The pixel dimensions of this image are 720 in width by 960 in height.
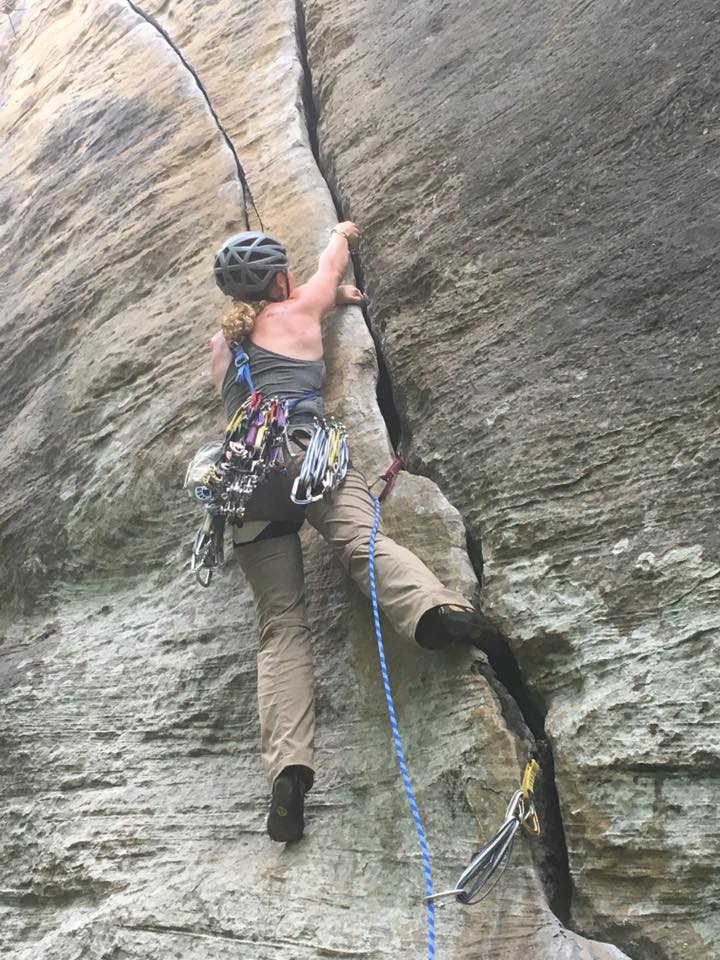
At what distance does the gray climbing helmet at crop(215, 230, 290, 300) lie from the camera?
496 centimetres

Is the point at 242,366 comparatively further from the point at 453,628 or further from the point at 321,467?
the point at 453,628

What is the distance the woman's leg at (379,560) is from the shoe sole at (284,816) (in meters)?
0.85

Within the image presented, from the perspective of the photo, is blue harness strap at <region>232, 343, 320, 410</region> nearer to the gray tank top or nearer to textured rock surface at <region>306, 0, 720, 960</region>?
the gray tank top

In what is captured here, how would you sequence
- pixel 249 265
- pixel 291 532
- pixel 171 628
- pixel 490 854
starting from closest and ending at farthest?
1. pixel 490 854
2. pixel 291 532
3. pixel 249 265
4. pixel 171 628

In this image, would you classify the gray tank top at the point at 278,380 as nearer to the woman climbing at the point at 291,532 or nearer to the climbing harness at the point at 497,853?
the woman climbing at the point at 291,532

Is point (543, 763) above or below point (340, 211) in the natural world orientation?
below

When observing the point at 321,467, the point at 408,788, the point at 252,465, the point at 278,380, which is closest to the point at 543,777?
the point at 408,788

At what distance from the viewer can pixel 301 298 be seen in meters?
5.02

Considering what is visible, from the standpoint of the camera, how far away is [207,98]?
8.02 metres

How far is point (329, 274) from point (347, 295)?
0.22 metres

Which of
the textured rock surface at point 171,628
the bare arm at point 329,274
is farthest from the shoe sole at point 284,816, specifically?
the bare arm at point 329,274

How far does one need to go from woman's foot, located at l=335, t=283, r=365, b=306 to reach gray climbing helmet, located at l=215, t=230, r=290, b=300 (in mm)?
474

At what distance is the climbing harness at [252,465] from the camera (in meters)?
4.18

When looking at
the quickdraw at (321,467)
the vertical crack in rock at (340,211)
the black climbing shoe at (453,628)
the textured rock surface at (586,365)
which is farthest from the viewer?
the vertical crack in rock at (340,211)
